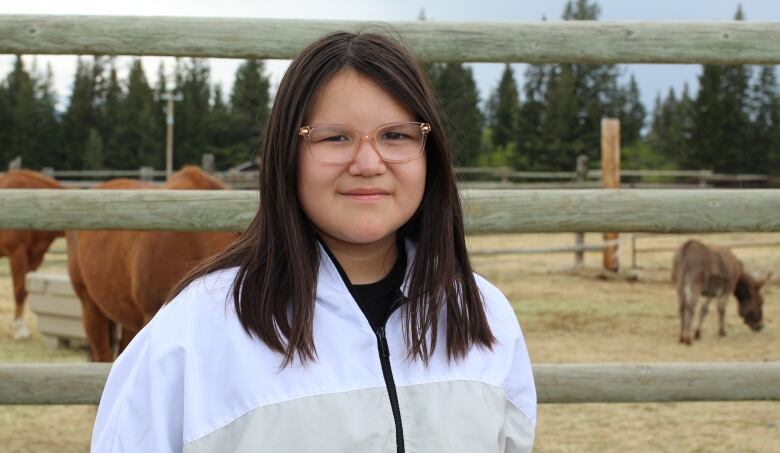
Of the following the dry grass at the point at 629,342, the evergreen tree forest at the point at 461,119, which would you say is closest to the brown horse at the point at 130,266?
the dry grass at the point at 629,342

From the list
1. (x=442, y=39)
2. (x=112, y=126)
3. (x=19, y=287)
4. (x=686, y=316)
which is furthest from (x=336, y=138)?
(x=112, y=126)

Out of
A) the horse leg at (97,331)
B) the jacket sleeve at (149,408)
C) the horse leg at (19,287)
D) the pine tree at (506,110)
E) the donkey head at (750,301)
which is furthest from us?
the pine tree at (506,110)

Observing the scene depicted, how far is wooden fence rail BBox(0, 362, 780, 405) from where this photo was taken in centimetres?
293

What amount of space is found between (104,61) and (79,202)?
51725 mm

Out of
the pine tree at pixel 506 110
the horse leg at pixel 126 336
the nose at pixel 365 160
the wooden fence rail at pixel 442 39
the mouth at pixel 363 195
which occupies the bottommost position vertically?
the horse leg at pixel 126 336

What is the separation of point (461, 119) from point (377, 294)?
46.8 m

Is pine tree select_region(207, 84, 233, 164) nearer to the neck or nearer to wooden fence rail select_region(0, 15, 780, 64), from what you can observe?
wooden fence rail select_region(0, 15, 780, 64)

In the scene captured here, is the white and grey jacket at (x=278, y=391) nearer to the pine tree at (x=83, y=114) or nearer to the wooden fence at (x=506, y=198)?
the wooden fence at (x=506, y=198)

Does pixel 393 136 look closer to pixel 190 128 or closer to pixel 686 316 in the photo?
pixel 686 316

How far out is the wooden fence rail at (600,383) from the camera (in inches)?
115

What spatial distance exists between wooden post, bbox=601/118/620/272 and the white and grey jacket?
11234mm

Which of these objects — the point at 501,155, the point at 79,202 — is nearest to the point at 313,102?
the point at 79,202

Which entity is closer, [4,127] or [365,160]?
[365,160]

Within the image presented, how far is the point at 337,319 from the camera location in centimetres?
143
